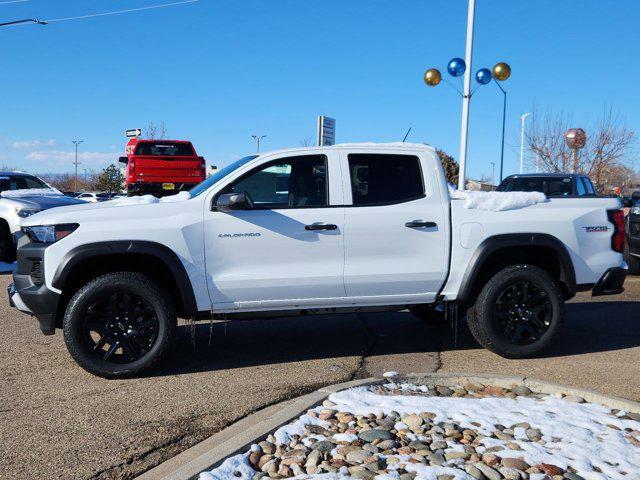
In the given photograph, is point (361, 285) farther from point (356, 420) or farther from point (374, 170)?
point (356, 420)

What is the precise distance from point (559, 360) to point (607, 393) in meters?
1.02

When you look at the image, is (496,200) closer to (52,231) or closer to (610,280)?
(610,280)

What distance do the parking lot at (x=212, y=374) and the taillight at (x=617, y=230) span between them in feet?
3.33

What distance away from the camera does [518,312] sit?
5.82m

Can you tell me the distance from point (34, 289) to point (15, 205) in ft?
21.9

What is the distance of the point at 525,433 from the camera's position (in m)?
3.81

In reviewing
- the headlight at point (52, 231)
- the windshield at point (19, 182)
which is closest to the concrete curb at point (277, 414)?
the headlight at point (52, 231)

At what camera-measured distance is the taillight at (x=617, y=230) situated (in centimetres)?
600

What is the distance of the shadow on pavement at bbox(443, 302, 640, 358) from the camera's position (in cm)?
633

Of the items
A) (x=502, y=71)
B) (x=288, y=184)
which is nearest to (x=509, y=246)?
(x=288, y=184)

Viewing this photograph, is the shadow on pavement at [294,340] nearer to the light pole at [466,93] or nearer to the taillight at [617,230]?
the taillight at [617,230]

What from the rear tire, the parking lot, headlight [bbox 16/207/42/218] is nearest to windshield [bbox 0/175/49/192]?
headlight [bbox 16/207/42/218]

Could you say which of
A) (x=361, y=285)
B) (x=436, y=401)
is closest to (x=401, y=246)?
(x=361, y=285)

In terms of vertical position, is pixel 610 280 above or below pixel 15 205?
below
